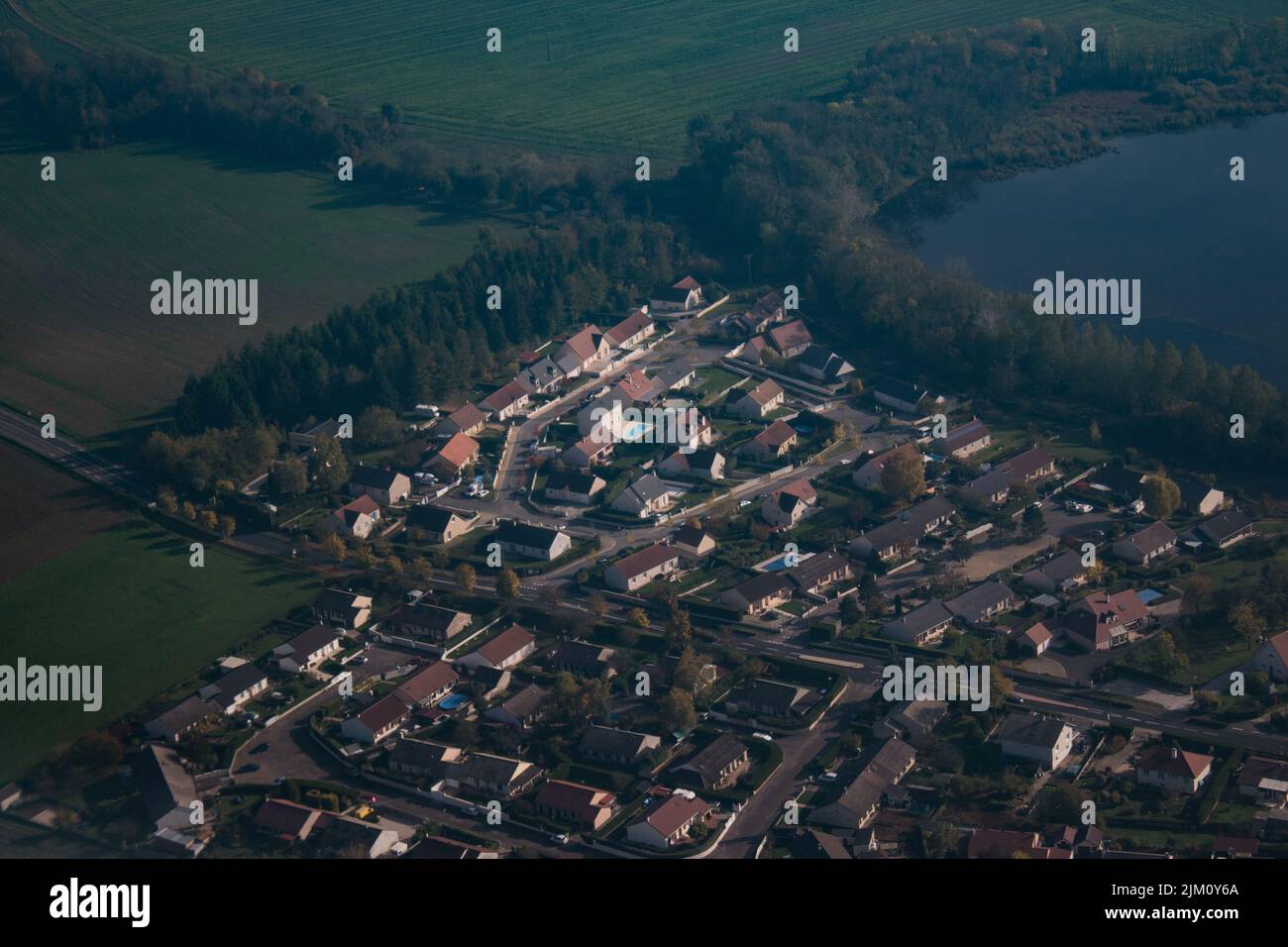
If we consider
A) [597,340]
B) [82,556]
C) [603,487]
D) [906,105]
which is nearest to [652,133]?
[906,105]

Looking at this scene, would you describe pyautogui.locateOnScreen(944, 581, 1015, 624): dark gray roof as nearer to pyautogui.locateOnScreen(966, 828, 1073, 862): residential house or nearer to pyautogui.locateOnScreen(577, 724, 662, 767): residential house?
pyautogui.locateOnScreen(966, 828, 1073, 862): residential house

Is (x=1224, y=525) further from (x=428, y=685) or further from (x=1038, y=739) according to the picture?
(x=428, y=685)

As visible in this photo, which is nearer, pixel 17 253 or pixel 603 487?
pixel 603 487

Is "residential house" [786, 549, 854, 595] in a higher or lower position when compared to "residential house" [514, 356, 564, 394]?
lower

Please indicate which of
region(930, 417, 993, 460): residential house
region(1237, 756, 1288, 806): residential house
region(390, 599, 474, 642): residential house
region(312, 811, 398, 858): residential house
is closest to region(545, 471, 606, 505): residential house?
region(390, 599, 474, 642): residential house

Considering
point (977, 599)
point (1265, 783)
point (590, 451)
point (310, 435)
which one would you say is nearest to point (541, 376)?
point (590, 451)

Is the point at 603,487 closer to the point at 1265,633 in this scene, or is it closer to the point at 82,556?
the point at 82,556
